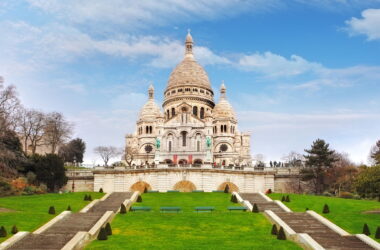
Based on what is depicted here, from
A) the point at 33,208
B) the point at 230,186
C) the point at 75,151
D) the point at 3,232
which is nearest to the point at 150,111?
the point at 75,151

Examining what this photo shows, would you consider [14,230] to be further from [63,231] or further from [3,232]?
[63,231]

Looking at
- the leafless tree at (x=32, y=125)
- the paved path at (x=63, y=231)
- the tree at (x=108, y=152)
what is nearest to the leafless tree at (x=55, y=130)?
the leafless tree at (x=32, y=125)

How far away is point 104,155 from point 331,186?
53.2 m

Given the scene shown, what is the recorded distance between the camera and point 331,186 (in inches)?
2889

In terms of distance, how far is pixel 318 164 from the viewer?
73.3 meters

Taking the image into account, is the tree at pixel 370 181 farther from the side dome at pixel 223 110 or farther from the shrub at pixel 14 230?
the side dome at pixel 223 110

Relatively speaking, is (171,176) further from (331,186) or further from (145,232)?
(145,232)

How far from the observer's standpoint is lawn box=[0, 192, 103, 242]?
36.2 metres

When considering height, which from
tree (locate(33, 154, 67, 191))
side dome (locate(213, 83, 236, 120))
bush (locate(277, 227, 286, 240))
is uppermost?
side dome (locate(213, 83, 236, 120))

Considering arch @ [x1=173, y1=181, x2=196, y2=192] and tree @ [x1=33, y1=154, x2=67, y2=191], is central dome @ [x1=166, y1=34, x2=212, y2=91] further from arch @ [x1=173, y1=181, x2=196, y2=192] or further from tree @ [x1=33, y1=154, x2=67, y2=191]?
tree @ [x1=33, y1=154, x2=67, y2=191]

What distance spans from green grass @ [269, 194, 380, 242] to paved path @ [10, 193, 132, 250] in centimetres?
1824

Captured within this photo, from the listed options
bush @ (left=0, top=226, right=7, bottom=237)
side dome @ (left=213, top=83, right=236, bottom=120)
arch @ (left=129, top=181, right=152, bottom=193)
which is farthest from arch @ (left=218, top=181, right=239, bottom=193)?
bush @ (left=0, top=226, right=7, bottom=237)

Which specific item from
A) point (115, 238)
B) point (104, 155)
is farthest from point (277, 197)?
point (104, 155)

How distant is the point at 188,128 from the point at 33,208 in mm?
51357
